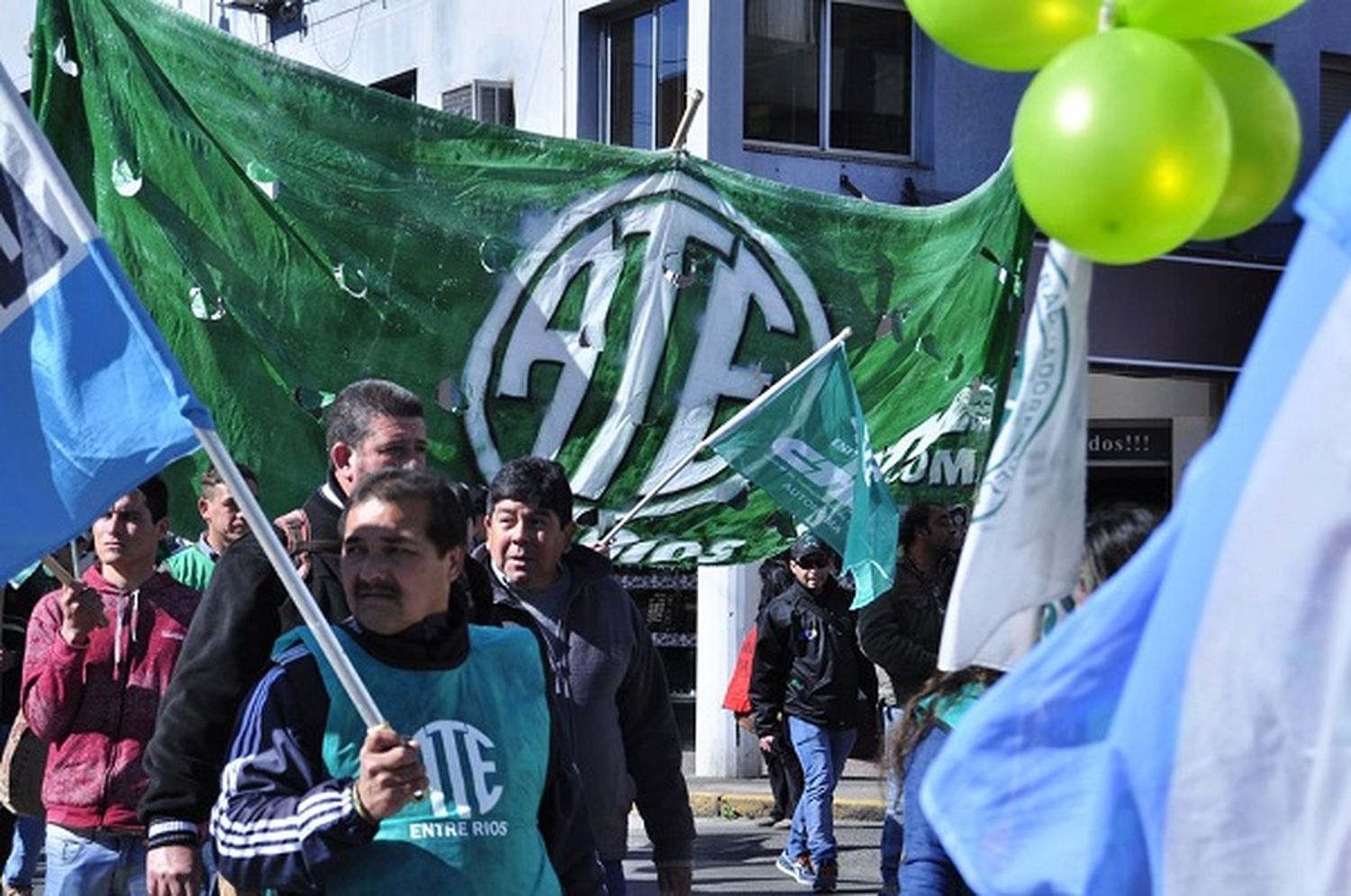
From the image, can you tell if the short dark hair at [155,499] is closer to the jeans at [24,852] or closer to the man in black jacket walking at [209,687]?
the man in black jacket walking at [209,687]

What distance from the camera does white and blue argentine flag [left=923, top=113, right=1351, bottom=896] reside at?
3.02 m

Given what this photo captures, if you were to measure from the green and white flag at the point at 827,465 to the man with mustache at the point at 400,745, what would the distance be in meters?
4.81

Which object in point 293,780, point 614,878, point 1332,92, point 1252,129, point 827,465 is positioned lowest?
point 614,878

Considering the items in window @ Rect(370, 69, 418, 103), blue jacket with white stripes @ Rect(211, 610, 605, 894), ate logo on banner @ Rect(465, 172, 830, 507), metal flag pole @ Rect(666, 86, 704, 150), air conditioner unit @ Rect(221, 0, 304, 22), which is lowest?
blue jacket with white stripes @ Rect(211, 610, 605, 894)

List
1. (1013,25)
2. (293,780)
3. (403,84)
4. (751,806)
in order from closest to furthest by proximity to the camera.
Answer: (1013,25), (293,780), (751,806), (403,84)

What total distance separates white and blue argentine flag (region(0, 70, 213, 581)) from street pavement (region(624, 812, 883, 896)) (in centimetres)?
738

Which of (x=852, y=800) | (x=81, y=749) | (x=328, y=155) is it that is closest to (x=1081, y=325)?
(x=81, y=749)

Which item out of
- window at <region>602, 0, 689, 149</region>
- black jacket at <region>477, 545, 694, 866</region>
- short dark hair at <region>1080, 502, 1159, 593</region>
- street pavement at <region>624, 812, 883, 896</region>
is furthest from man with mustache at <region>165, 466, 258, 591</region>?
window at <region>602, 0, 689, 149</region>

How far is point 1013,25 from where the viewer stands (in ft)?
12.9

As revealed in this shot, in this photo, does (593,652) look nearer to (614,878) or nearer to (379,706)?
(614,878)

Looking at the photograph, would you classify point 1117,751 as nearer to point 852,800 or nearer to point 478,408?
point 478,408

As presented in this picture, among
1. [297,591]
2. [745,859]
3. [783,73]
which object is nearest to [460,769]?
[297,591]

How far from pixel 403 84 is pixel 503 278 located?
1384cm

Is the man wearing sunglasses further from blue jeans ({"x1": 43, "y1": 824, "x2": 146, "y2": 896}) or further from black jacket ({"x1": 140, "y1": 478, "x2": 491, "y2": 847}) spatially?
black jacket ({"x1": 140, "y1": 478, "x2": 491, "y2": 847})
